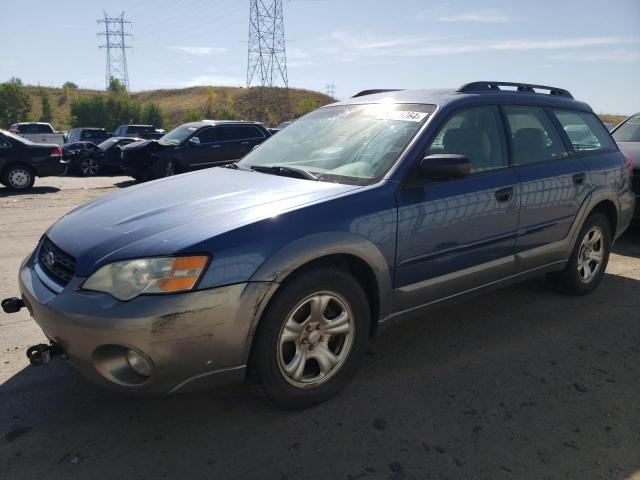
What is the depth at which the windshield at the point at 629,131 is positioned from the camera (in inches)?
300

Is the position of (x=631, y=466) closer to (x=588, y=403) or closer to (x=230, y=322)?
(x=588, y=403)

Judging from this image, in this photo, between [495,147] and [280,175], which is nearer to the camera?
[280,175]

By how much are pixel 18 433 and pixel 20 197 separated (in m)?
9.75

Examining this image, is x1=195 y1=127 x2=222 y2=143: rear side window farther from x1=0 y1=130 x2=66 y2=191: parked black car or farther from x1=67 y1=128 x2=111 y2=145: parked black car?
x1=67 y1=128 x2=111 y2=145: parked black car

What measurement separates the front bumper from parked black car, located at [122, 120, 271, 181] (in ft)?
34.4

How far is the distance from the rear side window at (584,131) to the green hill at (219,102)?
2443 inches

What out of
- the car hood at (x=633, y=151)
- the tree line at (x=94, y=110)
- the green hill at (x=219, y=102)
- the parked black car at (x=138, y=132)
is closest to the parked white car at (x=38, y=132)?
the parked black car at (x=138, y=132)

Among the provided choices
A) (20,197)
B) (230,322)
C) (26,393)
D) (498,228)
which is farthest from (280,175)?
(20,197)

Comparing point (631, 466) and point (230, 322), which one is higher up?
point (230, 322)

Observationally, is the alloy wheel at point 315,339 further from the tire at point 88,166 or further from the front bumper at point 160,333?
the tire at point 88,166

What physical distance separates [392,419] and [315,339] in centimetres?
57

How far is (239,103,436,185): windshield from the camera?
3.21m

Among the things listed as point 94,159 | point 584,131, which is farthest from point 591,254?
point 94,159

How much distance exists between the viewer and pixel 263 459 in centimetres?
247
